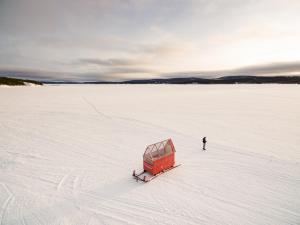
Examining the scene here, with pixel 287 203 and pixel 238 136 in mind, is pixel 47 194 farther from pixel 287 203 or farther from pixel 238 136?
pixel 238 136

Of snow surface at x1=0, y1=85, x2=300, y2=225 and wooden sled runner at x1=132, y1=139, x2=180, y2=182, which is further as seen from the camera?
wooden sled runner at x1=132, y1=139, x2=180, y2=182

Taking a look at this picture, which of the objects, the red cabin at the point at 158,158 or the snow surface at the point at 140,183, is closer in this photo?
the snow surface at the point at 140,183

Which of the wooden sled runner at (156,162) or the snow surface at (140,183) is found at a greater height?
the wooden sled runner at (156,162)

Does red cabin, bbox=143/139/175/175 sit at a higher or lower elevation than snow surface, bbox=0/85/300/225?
higher

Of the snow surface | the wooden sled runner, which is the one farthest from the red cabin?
the snow surface

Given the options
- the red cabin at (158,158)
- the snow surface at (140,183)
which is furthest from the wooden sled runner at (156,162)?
the snow surface at (140,183)

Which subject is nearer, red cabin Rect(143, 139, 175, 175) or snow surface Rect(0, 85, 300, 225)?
snow surface Rect(0, 85, 300, 225)

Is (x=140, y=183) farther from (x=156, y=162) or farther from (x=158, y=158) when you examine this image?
(x=158, y=158)

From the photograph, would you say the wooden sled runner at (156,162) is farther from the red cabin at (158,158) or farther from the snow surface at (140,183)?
the snow surface at (140,183)

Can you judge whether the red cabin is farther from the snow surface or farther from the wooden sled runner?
the snow surface
